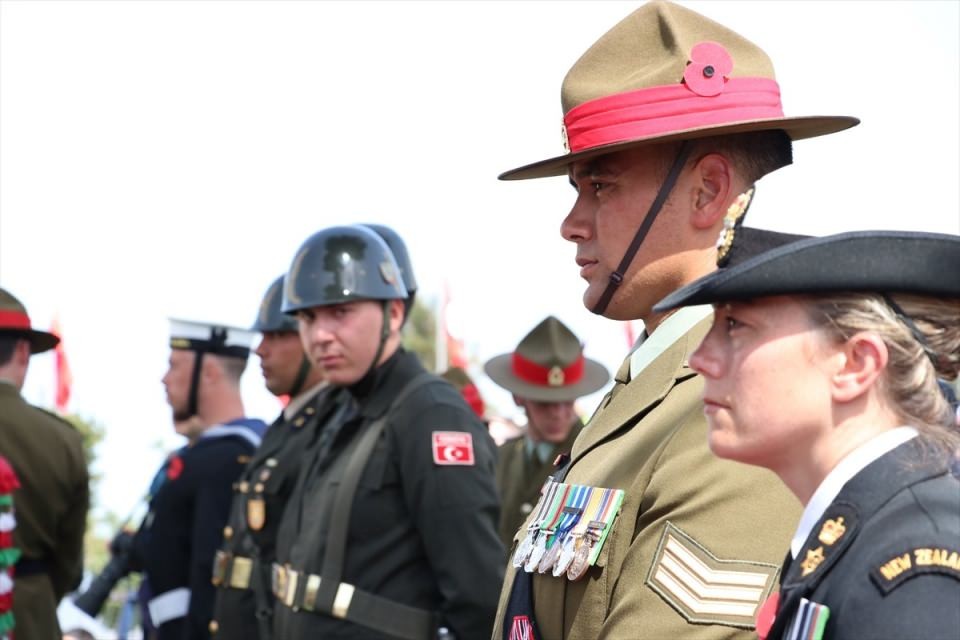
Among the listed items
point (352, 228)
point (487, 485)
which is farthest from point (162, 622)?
point (487, 485)

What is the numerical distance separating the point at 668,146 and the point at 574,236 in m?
0.30

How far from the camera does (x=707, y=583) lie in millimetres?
2561

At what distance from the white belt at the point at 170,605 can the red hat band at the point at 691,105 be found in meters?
5.63

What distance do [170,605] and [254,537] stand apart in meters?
1.22

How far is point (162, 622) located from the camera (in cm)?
804

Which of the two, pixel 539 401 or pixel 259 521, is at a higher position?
pixel 539 401

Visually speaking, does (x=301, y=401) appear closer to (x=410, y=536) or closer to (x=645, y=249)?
(x=410, y=536)

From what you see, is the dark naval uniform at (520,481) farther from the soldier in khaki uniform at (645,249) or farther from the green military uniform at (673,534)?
the green military uniform at (673,534)

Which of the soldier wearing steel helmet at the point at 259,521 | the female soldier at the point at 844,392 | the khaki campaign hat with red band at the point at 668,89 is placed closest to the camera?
the female soldier at the point at 844,392

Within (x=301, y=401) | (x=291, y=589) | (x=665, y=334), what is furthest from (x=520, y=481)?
(x=665, y=334)

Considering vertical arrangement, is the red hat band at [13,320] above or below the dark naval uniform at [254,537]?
above

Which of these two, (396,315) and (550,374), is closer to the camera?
(396,315)

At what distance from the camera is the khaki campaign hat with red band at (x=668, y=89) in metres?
3.01

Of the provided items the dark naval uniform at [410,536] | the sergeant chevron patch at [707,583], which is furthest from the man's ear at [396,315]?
the sergeant chevron patch at [707,583]
